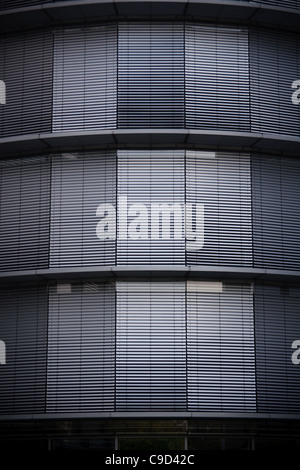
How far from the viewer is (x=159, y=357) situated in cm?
2334

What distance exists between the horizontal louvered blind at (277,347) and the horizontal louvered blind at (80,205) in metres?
4.69

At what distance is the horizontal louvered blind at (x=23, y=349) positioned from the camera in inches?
938

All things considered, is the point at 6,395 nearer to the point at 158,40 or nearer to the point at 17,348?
the point at 17,348

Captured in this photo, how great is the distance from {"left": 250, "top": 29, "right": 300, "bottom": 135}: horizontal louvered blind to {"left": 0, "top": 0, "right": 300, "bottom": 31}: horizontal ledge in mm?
650

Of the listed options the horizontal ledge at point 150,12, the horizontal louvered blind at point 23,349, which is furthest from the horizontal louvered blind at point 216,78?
the horizontal louvered blind at point 23,349

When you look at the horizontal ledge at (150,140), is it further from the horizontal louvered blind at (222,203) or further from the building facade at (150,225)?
the horizontal louvered blind at (222,203)

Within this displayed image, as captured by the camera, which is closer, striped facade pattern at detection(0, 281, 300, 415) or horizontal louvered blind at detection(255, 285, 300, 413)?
striped facade pattern at detection(0, 281, 300, 415)

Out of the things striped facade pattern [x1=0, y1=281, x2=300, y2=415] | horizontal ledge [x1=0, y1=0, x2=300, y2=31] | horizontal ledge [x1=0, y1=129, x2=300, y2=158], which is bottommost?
striped facade pattern [x1=0, y1=281, x2=300, y2=415]

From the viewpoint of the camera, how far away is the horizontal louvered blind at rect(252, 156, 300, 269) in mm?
24594

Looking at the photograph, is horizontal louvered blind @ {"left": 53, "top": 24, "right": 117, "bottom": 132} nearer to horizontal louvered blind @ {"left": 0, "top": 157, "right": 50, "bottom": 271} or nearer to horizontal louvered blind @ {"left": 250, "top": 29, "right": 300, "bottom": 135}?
horizontal louvered blind @ {"left": 0, "top": 157, "right": 50, "bottom": 271}

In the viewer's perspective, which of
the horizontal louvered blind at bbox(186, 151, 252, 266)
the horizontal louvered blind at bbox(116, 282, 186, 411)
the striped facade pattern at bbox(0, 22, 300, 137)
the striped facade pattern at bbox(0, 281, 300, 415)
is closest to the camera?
the horizontal louvered blind at bbox(116, 282, 186, 411)

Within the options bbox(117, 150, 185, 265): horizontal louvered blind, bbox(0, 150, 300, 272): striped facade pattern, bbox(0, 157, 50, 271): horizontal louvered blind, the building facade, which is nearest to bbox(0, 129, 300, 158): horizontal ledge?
the building facade

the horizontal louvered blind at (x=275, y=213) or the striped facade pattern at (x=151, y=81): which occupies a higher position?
the striped facade pattern at (x=151, y=81)

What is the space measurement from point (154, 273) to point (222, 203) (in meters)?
2.93
